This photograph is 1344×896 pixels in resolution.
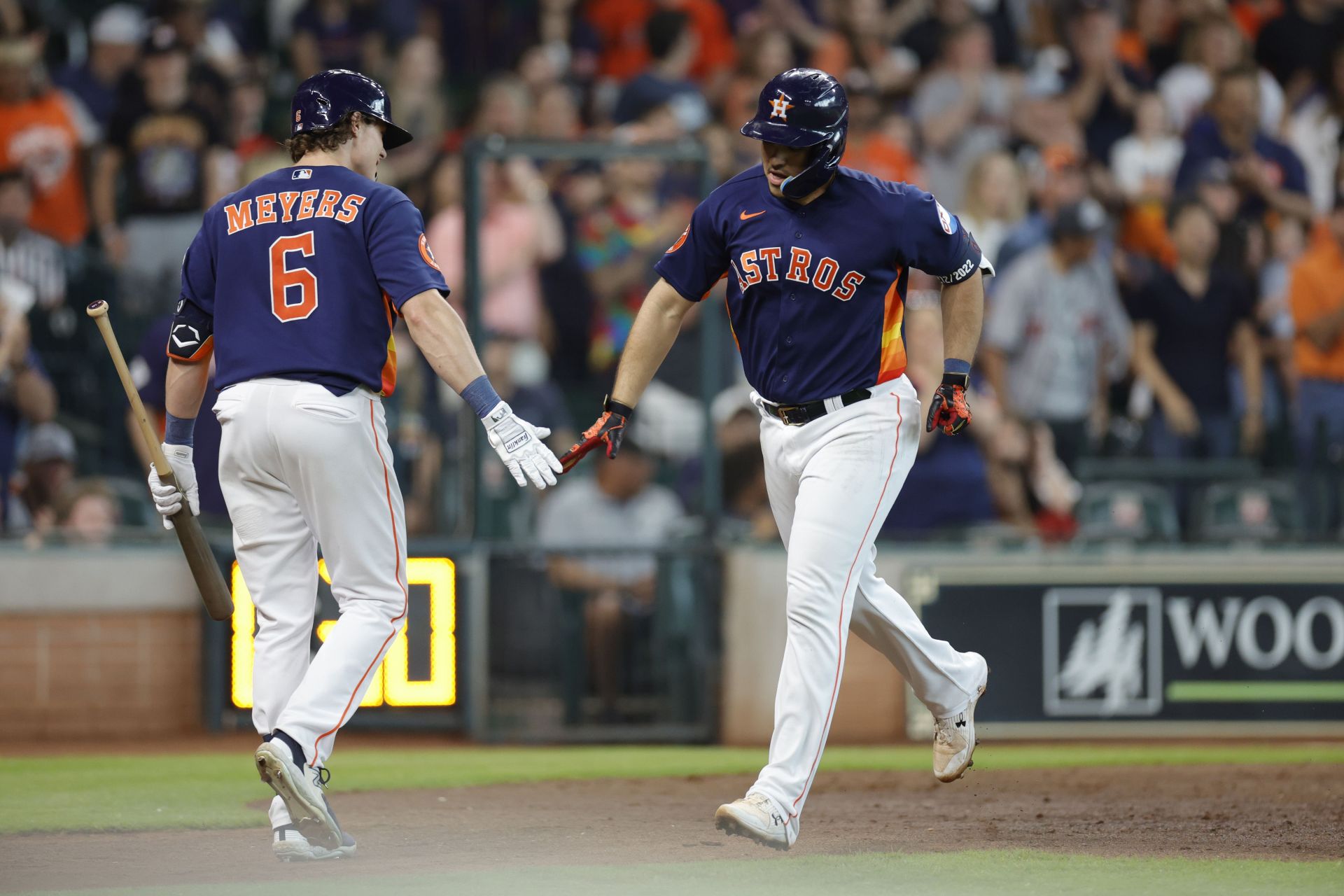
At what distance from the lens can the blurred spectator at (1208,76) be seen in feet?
40.7

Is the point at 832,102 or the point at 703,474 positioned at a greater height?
the point at 832,102

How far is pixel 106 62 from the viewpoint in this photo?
463 inches

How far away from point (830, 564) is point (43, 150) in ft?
24.4

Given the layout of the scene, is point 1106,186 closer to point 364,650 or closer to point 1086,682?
point 1086,682

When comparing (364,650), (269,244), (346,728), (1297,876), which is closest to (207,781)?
(346,728)

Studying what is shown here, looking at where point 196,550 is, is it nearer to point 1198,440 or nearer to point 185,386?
point 185,386

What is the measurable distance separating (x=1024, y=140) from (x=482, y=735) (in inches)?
224

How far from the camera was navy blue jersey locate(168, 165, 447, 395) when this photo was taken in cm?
512

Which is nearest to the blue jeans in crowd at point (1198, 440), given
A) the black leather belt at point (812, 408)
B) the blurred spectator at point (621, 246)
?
the blurred spectator at point (621, 246)

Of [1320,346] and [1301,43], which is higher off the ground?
[1301,43]

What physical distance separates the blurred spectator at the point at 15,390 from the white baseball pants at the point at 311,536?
471 centimetres

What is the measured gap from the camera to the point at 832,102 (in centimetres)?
534

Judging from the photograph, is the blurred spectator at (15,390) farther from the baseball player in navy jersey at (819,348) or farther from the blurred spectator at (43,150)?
the baseball player in navy jersey at (819,348)

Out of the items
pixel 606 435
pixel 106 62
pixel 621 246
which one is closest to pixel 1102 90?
pixel 621 246
